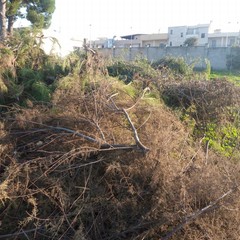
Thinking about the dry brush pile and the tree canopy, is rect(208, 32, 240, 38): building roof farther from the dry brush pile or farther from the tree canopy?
the dry brush pile

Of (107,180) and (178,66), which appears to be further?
(178,66)

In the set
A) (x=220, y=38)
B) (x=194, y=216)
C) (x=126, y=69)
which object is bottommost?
(x=220, y=38)

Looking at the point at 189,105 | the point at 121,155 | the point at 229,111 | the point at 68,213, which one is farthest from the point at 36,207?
the point at 229,111

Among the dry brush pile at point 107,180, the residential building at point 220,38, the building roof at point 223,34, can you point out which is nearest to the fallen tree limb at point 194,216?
the dry brush pile at point 107,180

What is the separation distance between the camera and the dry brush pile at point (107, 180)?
259 centimetres

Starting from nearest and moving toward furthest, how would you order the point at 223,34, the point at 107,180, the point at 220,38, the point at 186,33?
the point at 107,180
the point at 223,34
the point at 220,38
the point at 186,33

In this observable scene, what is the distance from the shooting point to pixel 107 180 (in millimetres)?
2895

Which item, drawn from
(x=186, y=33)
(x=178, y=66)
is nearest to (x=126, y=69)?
(x=178, y=66)

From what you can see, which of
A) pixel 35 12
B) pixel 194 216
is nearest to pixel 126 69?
pixel 194 216

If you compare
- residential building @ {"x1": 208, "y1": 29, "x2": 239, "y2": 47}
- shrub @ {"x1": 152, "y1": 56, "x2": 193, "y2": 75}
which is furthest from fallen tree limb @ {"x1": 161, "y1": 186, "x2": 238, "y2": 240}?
residential building @ {"x1": 208, "y1": 29, "x2": 239, "y2": 47}

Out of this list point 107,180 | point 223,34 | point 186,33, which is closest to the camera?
point 107,180

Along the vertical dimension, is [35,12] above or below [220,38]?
above

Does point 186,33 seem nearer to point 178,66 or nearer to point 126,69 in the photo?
point 178,66

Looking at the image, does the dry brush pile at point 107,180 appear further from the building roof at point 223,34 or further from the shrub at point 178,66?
the building roof at point 223,34
